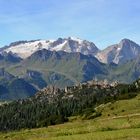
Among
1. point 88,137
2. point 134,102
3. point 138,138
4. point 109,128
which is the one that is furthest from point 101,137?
point 134,102

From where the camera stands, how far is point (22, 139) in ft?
202

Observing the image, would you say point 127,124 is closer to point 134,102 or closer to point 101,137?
point 101,137

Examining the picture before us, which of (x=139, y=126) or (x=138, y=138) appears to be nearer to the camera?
(x=138, y=138)

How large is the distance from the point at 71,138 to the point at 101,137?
422 centimetres

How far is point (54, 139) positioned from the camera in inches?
2040

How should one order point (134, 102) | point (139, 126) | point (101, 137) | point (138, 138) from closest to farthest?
point (138, 138), point (101, 137), point (139, 126), point (134, 102)

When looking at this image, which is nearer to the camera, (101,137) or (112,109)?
(101,137)

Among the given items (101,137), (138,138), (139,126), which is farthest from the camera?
(139,126)

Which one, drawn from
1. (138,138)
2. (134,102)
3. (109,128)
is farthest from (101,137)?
(134,102)

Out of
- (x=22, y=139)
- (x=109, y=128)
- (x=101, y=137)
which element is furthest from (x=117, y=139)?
(x=22, y=139)

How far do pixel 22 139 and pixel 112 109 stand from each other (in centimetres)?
14050

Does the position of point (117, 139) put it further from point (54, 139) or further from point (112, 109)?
point (112, 109)

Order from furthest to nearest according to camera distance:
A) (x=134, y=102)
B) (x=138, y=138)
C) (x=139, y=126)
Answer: (x=134, y=102), (x=139, y=126), (x=138, y=138)

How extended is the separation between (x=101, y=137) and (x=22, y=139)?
1658 centimetres
